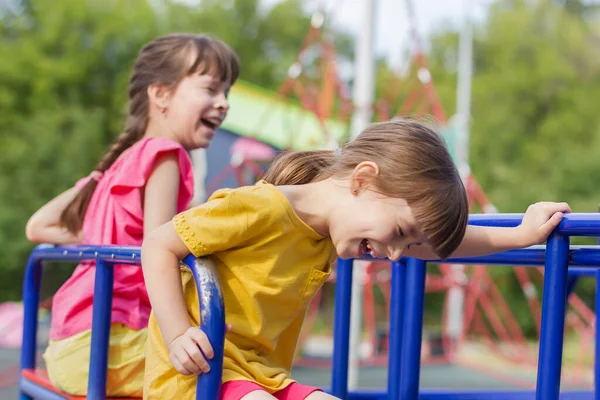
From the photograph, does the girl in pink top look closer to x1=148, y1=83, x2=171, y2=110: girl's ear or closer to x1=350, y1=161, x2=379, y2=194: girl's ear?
x1=148, y1=83, x2=171, y2=110: girl's ear

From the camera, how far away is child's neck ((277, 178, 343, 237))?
4.50 feet

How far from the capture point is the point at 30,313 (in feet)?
6.39

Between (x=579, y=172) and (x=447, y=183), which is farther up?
(x=579, y=172)

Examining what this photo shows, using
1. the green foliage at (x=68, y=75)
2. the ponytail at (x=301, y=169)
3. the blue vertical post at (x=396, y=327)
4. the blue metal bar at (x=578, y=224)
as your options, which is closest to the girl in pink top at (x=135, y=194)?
the ponytail at (x=301, y=169)

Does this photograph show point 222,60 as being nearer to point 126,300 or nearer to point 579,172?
point 126,300

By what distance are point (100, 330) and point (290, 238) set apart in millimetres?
415

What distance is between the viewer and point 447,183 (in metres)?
1.33

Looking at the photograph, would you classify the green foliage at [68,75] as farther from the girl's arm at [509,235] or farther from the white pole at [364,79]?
the girl's arm at [509,235]

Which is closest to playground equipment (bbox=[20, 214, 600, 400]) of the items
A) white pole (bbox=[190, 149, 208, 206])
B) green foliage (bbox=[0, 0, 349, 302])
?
white pole (bbox=[190, 149, 208, 206])

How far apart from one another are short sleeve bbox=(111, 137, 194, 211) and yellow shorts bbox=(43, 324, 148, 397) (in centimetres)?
28

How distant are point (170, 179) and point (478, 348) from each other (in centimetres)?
1047

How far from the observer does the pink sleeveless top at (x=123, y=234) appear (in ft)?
5.72

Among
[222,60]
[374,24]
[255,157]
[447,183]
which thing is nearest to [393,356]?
[447,183]

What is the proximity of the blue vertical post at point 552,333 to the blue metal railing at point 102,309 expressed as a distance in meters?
0.44
